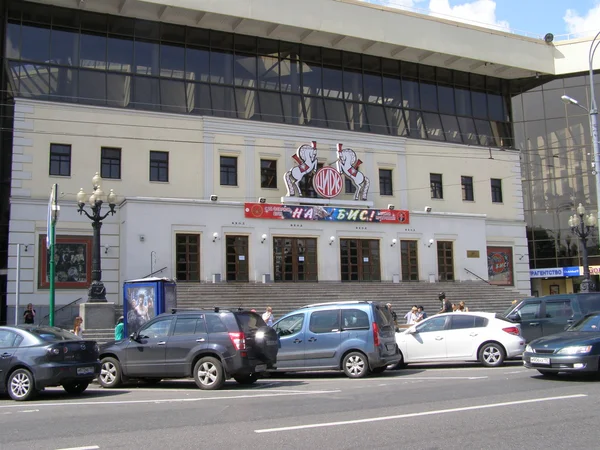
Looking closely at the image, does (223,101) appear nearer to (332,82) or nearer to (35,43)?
(332,82)

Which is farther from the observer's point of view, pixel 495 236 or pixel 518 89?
pixel 518 89

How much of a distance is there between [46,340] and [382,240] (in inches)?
969

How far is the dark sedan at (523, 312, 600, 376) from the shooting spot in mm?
12773

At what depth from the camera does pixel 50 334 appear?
14.0 meters

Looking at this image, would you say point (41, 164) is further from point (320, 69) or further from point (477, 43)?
point (477, 43)

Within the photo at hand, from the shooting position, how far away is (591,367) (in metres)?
12.8

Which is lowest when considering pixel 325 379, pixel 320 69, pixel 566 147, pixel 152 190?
pixel 325 379

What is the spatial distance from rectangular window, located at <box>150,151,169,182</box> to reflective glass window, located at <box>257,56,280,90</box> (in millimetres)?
6694

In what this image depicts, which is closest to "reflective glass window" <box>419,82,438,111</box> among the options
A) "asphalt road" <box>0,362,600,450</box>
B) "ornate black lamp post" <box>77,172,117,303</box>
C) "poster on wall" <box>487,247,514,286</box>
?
"poster on wall" <box>487,247,514,286</box>

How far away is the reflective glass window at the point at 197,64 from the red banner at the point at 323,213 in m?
7.27

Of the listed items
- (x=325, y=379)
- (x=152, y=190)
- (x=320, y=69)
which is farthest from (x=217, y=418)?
(x=320, y=69)

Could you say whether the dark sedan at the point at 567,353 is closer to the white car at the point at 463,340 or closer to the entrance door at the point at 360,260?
the white car at the point at 463,340

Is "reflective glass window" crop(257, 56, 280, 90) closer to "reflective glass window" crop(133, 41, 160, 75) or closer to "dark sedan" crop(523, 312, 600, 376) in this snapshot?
"reflective glass window" crop(133, 41, 160, 75)

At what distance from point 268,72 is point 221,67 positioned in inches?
105
